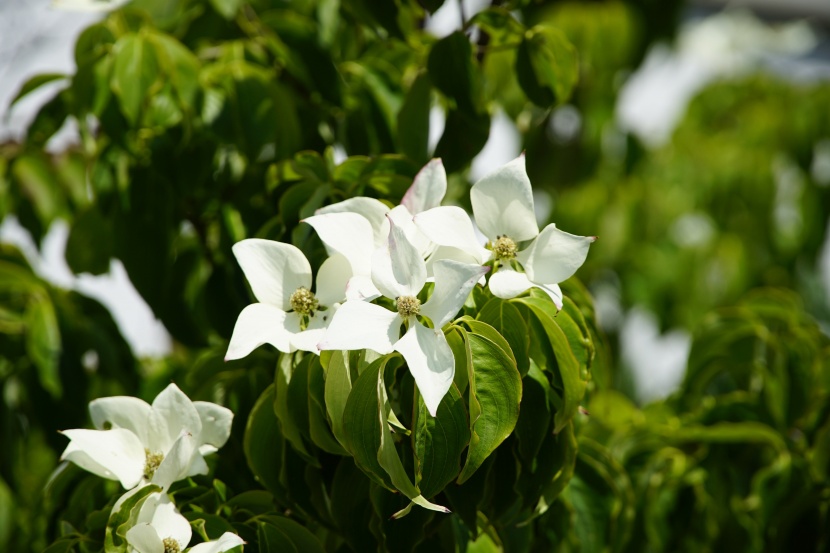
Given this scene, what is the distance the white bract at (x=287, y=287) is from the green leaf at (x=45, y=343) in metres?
0.47

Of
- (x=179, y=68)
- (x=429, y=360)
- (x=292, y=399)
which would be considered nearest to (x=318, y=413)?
(x=292, y=399)

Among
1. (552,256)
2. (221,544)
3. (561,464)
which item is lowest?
(561,464)

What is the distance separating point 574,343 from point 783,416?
458 mm

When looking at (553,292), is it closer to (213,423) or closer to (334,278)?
(334,278)

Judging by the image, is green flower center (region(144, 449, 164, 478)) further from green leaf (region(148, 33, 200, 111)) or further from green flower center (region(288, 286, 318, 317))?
green leaf (region(148, 33, 200, 111))

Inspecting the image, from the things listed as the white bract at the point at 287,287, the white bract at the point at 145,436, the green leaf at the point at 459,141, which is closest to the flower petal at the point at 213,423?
the white bract at the point at 145,436

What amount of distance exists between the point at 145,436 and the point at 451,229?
0.34 m

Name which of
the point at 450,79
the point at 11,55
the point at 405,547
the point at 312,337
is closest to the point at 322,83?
the point at 450,79

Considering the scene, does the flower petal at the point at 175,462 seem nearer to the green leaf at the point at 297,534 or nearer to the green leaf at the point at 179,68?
the green leaf at the point at 297,534

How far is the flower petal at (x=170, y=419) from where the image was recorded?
0.80m

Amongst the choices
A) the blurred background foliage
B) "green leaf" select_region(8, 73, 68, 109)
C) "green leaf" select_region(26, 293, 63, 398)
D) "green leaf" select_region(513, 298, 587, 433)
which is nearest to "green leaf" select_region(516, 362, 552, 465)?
"green leaf" select_region(513, 298, 587, 433)

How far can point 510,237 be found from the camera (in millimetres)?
778

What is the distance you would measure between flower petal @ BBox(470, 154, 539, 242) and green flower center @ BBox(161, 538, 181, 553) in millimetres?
354

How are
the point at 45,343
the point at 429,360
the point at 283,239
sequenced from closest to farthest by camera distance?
1. the point at 429,360
2. the point at 283,239
3. the point at 45,343
